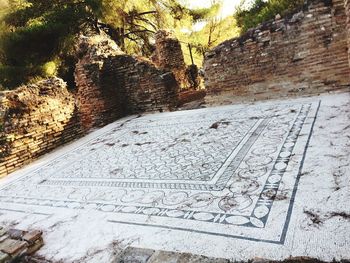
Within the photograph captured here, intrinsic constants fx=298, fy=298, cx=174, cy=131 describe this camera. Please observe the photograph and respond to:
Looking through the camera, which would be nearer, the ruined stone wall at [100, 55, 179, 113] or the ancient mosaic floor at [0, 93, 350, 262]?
the ancient mosaic floor at [0, 93, 350, 262]

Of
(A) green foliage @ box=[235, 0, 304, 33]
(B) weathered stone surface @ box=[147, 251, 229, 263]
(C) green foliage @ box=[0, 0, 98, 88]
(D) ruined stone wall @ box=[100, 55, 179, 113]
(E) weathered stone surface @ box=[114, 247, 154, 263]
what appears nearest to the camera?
(B) weathered stone surface @ box=[147, 251, 229, 263]

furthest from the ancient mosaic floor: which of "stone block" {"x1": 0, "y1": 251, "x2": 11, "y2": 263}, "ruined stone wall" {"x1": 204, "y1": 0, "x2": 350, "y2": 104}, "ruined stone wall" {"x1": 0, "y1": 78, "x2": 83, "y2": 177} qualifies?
"stone block" {"x1": 0, "y1": 251, "x2": 11, "y2": 263}

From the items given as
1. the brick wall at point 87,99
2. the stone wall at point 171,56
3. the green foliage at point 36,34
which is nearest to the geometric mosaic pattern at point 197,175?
the brick wall at point 87,99

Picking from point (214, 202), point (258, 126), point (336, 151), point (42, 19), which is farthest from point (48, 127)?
point (42, 19)

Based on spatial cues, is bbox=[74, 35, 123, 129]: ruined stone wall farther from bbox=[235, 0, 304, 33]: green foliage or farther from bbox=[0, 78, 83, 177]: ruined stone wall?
bbox=[235, 0, 304, 33]: green foliage

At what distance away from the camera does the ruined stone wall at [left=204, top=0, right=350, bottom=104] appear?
181 inches

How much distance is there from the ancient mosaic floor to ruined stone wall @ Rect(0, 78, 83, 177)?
1.90 feet

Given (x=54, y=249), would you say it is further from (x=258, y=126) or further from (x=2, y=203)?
(x=258, y=126)

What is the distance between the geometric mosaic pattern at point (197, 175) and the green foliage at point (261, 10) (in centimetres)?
389

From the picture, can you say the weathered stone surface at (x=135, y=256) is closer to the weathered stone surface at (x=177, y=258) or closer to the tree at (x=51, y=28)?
the weathered stone surface at (x=177, y=258)

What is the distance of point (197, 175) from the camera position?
2.92m

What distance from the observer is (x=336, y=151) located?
2.63 metres

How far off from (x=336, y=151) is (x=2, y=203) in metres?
3.56

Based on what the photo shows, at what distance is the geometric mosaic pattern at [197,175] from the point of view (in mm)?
2137
